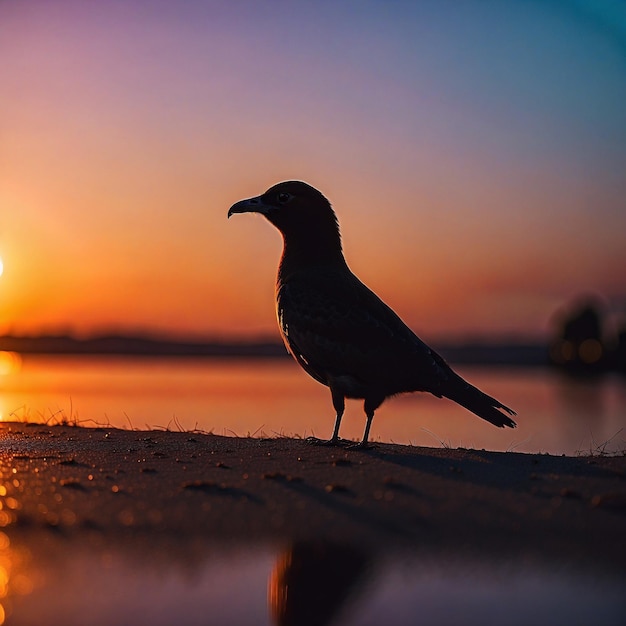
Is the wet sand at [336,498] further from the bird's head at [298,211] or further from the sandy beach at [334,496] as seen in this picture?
the bird's head at [298,211]

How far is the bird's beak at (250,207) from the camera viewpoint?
10.9 meters

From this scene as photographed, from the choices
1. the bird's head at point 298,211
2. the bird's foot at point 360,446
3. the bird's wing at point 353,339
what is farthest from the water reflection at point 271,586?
the bird's head at point 298,211

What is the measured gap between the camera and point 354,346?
30.7ft

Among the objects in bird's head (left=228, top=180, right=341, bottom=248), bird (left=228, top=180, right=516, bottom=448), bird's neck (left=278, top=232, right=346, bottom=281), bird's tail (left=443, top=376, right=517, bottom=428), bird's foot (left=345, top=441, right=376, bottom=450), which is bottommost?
bird's foot (left=345, top=441, right=376, bottom=450)

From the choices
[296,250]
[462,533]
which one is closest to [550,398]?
[296,250]

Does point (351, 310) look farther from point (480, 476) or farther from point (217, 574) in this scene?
point (217, 574)

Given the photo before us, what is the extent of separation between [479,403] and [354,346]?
5.39 ft

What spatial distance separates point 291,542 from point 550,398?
6582 centimetres

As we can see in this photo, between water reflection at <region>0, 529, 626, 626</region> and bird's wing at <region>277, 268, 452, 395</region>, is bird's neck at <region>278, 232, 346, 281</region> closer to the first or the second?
bird's wing at <region>277, 268, 452, 395</region>

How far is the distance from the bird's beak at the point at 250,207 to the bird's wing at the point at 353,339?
1.48 meters

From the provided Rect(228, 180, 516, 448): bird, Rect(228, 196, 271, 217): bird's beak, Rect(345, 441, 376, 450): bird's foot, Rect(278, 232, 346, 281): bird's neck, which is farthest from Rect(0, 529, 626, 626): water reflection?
Rect(228, 196, 271, 217): bird's beak

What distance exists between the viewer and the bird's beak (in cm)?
1088

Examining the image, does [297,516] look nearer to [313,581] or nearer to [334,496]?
[334,496]

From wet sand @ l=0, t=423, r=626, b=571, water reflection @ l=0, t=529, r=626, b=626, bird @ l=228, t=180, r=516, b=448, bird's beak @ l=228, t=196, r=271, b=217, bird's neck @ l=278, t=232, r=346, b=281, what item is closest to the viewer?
water reflection @ l=0, t=529, r=626, b=626
